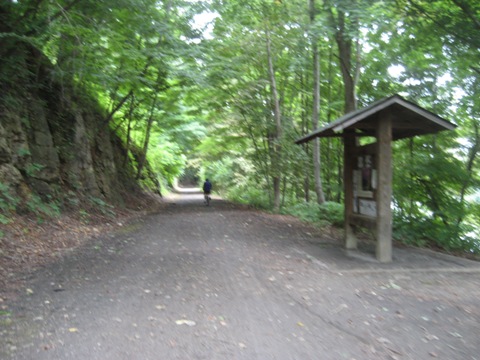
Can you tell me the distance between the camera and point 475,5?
9305 mm

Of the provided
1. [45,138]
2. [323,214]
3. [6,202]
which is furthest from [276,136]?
[6,202]

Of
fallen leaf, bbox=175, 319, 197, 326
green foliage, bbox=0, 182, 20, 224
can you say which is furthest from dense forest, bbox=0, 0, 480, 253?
fallen leaf, bbox=175, 319, 197, 326

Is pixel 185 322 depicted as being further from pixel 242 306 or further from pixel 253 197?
pixel 253 197

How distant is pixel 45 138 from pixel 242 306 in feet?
31.6

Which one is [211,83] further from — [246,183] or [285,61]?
[246,183]

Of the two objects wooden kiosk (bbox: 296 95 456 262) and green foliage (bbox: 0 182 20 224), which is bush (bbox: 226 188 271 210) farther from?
green foliage (bbox: 0 182 20 224)

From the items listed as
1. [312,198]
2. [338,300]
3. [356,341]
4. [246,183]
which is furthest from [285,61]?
[356,341]

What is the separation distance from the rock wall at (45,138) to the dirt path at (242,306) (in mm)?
3215

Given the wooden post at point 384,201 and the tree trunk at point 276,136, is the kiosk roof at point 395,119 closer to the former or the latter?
the wooden post at point 384,201

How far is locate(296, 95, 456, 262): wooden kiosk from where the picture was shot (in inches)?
328

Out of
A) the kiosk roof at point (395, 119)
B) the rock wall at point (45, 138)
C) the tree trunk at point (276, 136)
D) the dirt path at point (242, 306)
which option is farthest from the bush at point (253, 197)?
the dirt path at point (242, 306)

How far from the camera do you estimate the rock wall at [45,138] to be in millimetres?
10477

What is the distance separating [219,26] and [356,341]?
50.7 feet

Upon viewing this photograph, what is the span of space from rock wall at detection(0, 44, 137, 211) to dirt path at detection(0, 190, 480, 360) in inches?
127
